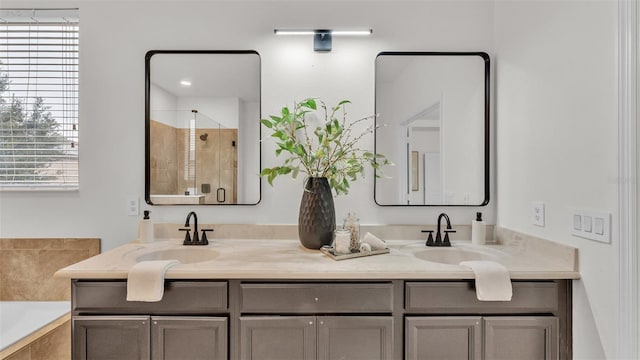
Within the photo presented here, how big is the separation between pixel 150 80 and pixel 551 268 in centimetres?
226

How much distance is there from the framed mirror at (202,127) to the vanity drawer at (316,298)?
72 centimetres

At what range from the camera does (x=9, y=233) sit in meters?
1.96

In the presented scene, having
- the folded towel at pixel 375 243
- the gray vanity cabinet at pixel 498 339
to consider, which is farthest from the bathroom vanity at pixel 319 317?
the folded towel at pixel 375 243

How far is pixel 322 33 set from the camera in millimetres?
1931

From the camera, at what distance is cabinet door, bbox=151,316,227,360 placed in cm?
138

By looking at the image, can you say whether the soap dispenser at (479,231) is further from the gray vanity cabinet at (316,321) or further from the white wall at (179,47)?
the gray vanity cabinet at (316,321)

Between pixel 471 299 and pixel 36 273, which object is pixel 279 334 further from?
pixel 36 273

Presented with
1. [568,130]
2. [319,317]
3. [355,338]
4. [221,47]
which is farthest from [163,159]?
[568,130]

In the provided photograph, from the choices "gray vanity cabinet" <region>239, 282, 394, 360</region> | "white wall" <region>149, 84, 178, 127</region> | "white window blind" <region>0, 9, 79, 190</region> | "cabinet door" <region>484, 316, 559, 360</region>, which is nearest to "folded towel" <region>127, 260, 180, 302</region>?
"gray vanity cabinet" <region>239, 282, 394, 360</region>

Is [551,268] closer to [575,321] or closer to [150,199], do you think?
[575,321]

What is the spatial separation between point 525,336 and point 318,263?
90 centimetres

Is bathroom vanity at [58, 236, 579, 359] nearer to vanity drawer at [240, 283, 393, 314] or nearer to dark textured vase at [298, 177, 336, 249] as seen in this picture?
vanity drawer at [240, 283, 393, 314]

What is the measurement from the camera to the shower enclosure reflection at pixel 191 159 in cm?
196

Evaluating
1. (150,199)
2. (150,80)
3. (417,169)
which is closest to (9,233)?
(150,199)
